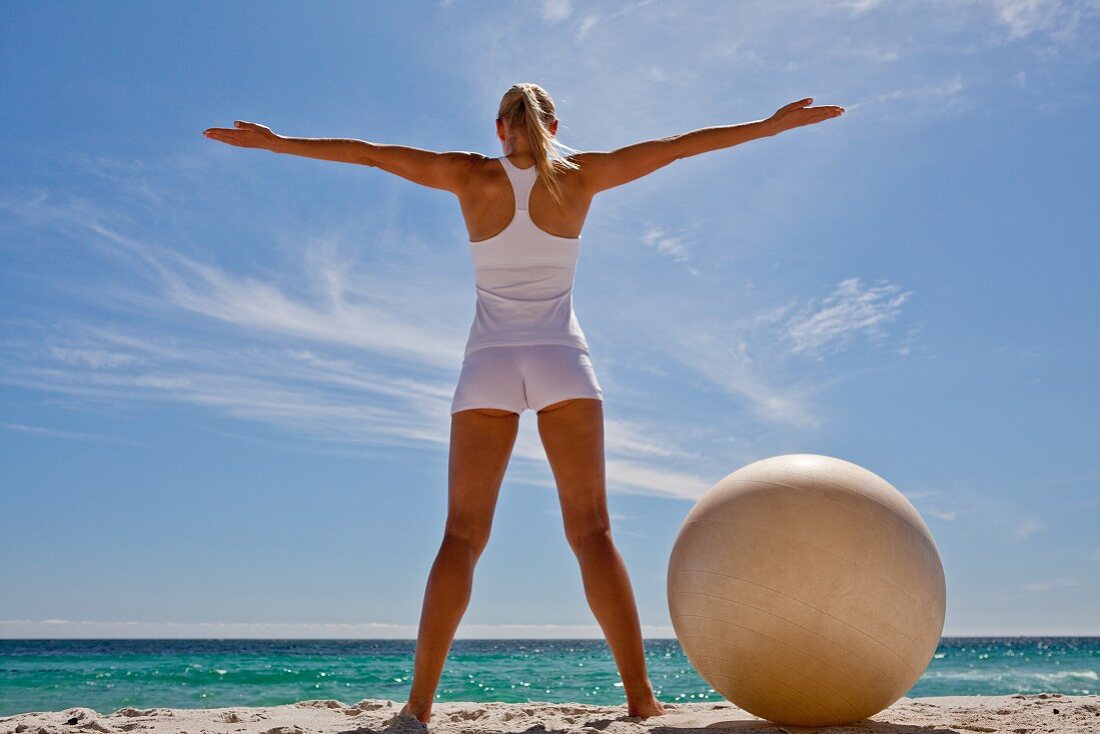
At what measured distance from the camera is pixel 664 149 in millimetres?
4480

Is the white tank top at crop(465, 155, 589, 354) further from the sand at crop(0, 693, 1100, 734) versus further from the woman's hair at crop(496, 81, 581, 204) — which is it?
the sand at crop(0, 693, 1100, 734)

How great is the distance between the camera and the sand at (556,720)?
4086mm

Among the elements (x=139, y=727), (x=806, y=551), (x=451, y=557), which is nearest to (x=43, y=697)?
(x=139, y=727)

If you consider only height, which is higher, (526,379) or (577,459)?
(526,379)

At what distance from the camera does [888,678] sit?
4.07 meters

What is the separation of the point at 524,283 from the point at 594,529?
3.83ft

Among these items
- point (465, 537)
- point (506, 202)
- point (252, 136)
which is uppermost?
point (252, 136)

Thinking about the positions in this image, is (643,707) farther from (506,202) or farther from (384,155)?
(384,155)

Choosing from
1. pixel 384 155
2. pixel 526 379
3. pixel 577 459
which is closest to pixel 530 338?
pixel 526 379

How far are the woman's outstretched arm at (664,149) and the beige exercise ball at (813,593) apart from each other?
1522mm

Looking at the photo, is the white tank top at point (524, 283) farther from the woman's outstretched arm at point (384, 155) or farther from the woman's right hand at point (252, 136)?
the woman's right hand at point (252, 136)

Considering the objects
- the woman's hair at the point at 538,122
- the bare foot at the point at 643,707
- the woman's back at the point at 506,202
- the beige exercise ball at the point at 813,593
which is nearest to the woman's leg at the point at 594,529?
the bare foot at the point at 643,707

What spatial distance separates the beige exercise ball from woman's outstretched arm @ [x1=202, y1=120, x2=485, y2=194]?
1.94 metres

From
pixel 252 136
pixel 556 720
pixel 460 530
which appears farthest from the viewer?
pixel 556 720
